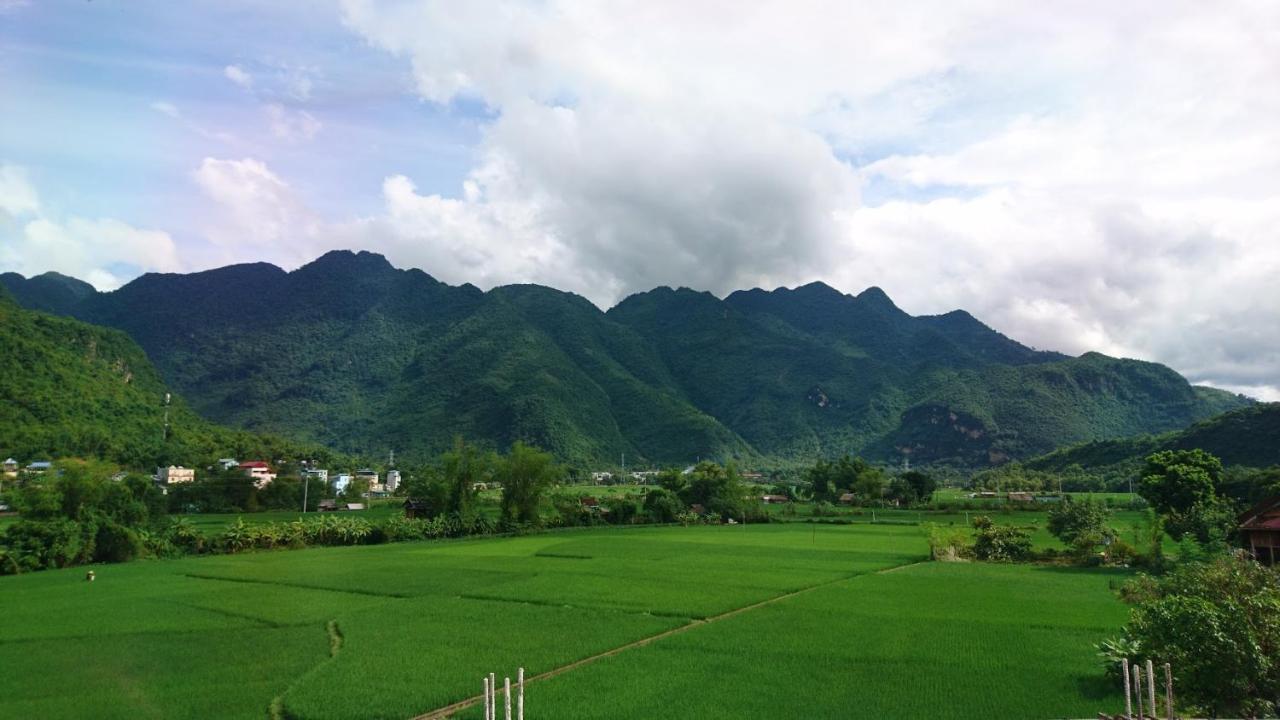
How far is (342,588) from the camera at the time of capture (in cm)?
2872

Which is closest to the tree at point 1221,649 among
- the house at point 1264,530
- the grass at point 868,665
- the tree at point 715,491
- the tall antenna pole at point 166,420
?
the grass at point 868,665

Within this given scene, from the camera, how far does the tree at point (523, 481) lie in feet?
192

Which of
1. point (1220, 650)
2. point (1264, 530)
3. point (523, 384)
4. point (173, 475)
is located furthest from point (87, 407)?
point (1264, 530)

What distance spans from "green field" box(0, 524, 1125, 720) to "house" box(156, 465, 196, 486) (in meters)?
37.4

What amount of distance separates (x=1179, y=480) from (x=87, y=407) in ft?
297

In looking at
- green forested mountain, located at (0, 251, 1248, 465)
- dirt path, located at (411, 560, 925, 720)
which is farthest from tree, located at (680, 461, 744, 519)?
green forested mountain, located at (0, 251, 1248, 465)

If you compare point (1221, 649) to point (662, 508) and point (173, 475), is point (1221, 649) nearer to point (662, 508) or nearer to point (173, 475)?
point (662, 508)

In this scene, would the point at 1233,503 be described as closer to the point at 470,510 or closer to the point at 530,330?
the point at 470,510

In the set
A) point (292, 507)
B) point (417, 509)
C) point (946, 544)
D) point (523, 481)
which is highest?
point (523, 481)

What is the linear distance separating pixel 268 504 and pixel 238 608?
46.7 m

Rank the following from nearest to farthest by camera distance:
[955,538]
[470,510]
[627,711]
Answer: [627,711], [955,538], [470,510]

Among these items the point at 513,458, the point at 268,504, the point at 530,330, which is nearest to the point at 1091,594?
the point at 513,458

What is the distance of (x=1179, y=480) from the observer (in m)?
40.2

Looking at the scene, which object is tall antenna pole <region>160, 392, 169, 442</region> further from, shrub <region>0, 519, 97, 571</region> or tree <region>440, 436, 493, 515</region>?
shrub <region>0, 519, 97, 571</region>
